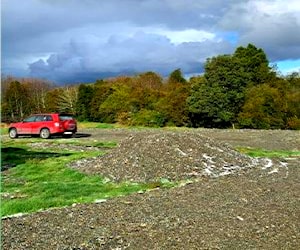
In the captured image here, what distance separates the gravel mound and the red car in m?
14.3

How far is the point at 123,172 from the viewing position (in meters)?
16.2

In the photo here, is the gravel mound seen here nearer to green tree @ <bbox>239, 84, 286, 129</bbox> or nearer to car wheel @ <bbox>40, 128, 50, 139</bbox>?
car wheel @ <bbox>40, 128, 50, 139</bbox>

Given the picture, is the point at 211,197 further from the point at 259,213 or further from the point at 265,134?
the point at 265,134

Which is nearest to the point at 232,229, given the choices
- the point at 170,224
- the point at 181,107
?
the point at 170,224

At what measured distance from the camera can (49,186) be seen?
565 inches

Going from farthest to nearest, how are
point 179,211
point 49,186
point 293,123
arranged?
point 293,123 → point 49,186 → point 179,211

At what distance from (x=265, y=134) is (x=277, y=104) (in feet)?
57.7

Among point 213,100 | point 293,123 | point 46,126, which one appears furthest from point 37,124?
point 293,123

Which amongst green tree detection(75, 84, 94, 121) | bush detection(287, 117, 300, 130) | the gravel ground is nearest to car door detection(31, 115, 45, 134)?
the gravel ground

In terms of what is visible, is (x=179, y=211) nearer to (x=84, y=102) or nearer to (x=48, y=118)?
(x=48, y=118)

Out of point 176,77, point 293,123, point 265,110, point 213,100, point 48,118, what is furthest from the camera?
point 176,77

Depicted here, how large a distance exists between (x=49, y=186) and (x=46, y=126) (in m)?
19.5

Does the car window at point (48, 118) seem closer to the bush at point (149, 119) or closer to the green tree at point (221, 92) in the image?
the bush at point (149, 119)

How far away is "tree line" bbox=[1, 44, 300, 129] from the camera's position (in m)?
52.2
